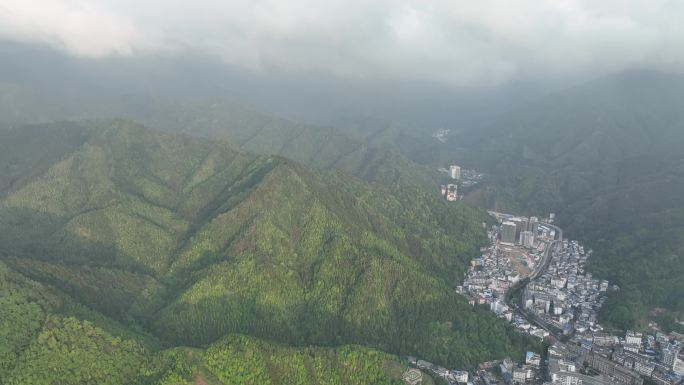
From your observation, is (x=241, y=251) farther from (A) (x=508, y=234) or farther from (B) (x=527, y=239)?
(B) (x=527, y=239)

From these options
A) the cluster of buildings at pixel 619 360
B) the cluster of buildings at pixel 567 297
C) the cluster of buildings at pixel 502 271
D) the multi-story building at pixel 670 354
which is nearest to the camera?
the cluster of buildings at pixel 619 360

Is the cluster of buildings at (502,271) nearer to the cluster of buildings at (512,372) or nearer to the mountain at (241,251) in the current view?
the mountain at (241,251)

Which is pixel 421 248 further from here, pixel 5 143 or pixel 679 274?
pixel 5 143

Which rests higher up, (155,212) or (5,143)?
(5,143)

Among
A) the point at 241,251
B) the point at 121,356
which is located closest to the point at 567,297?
the point at 241,251

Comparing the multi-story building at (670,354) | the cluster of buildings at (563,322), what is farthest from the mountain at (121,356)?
the multi-story building at (670,354)

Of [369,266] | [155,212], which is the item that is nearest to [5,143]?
[155,212]
